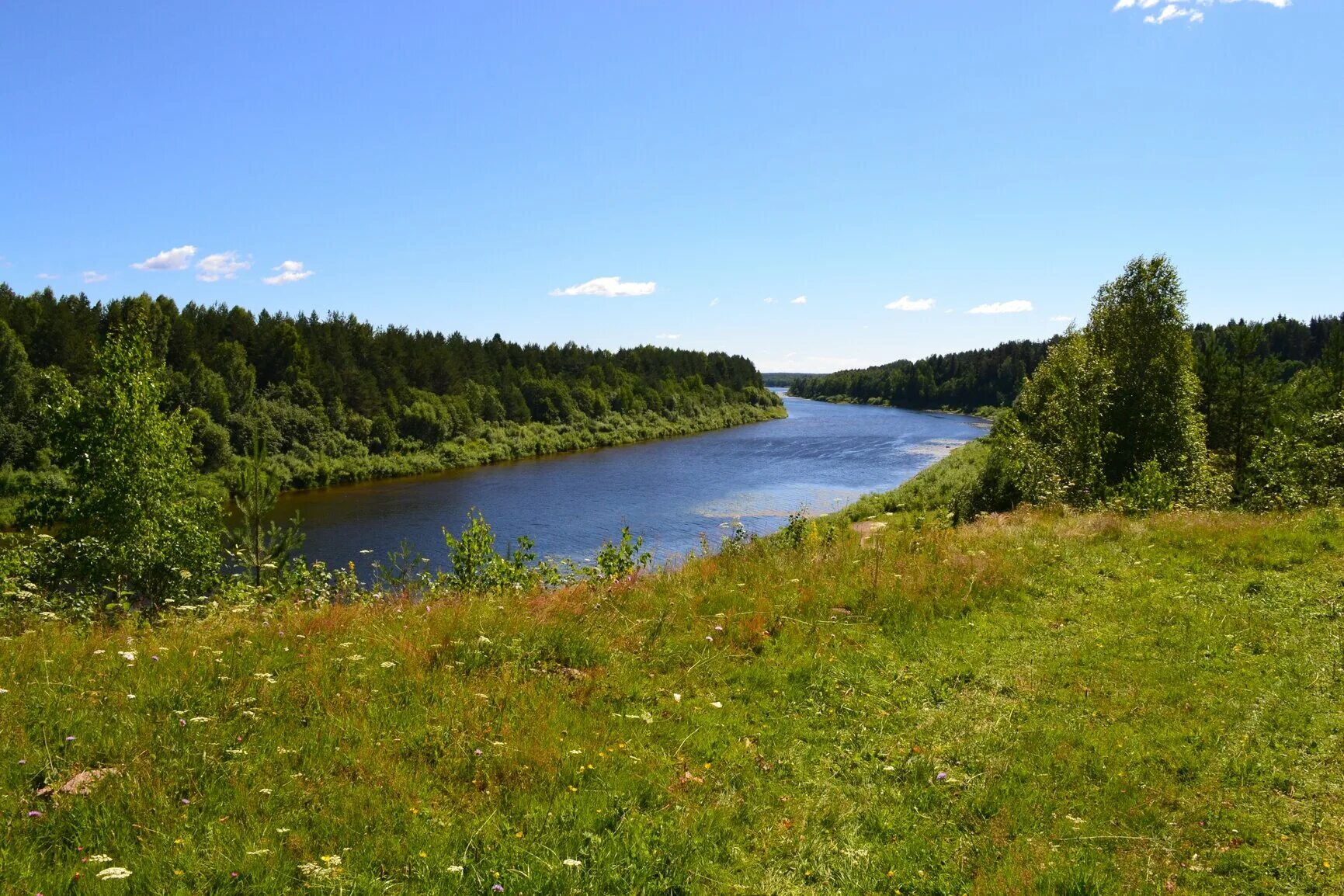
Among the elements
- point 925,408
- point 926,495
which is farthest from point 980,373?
point 926,495

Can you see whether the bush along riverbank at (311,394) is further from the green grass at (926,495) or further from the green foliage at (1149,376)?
the green foliage at (1149,376)

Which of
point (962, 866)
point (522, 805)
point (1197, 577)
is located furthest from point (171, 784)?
point (1197, 577)

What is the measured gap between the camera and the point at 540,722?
5.23 meters

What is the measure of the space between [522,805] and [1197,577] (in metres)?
9.33

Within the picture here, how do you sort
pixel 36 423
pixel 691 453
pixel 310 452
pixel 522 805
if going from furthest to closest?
pixel 691 453 → pixel 310 452 → pixel 36 423 → pixel 522 805

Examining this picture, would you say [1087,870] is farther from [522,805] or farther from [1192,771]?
[522,805]

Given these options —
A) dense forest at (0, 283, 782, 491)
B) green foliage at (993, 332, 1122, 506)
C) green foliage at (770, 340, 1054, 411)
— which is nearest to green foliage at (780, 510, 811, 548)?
green foliage at (993, 332, 1122, 506)

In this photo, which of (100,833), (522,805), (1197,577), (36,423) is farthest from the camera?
(36,423)

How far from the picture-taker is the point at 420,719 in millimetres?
5168

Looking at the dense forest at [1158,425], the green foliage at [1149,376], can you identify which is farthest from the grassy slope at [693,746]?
the green foliage at [1149,376]

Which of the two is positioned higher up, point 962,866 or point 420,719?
point 420,719

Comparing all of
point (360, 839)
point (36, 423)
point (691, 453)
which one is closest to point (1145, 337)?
point (360, 839)

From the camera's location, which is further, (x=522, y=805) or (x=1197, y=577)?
(x=1197, y=577)

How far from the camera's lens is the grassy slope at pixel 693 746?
3.80 m
